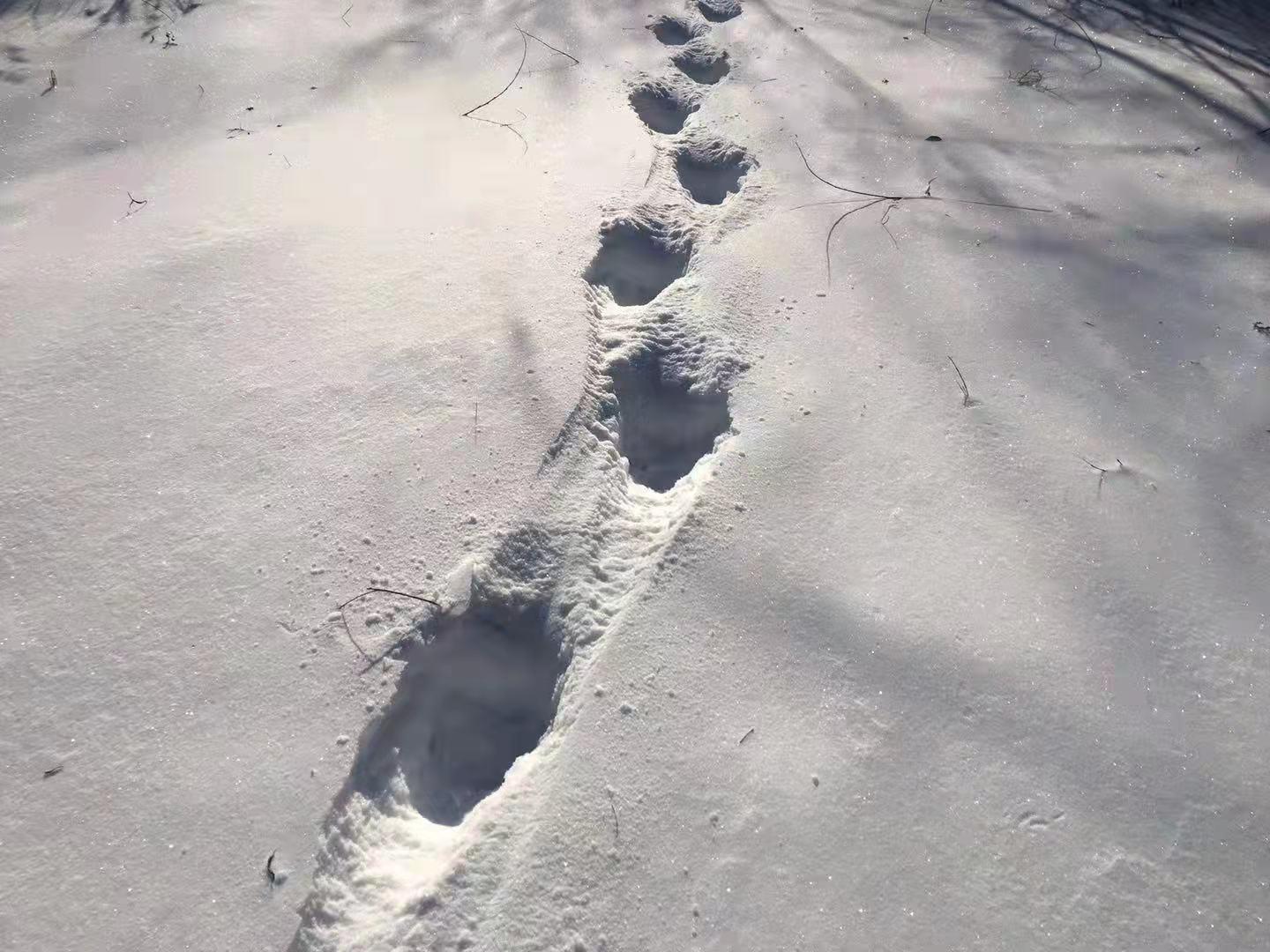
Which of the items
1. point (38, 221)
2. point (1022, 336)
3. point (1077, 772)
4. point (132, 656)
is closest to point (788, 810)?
point (1077, 772)

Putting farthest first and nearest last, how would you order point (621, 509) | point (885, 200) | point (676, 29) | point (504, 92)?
1. point (676, 29)
2. point (504, 92)
3. point (885, 200)
4. point (621, 509)

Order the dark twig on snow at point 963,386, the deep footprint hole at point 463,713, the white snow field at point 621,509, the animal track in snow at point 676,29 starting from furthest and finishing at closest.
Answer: the animal track in snow at point 676,29 < the dark twig on snow at point 963,386 < the deep footprint hole at point 463,713 < the white snow field at point 621,509

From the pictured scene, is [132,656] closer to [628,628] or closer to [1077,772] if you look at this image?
[628,628]

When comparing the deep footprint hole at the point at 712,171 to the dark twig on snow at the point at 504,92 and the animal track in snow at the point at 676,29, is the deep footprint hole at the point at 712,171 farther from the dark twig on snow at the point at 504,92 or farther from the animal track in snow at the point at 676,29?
the animal track in snow at the point at 676,29

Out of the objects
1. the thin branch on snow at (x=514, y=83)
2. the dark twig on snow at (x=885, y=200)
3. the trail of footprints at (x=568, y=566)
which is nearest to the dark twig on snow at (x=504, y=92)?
the thin branch on snow at (x=514, y=83)

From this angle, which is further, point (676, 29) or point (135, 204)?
point (676, 29)

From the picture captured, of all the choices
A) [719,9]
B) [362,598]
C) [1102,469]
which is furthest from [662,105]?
[362,598]

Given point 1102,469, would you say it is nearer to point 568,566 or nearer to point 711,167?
point 568,566
